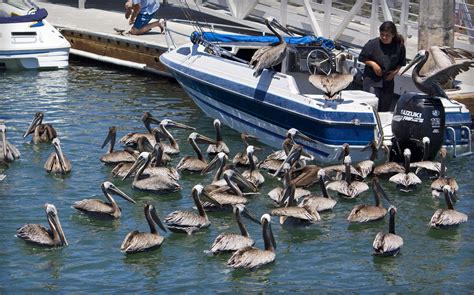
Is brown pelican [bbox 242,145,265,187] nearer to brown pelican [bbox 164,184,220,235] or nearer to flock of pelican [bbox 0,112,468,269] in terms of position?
flock of pelican [bbox 0,112,468,269]

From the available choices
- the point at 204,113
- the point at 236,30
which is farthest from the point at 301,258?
the point at 236,30

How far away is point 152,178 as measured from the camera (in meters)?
13.6

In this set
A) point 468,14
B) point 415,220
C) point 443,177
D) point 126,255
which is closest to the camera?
point 126,255

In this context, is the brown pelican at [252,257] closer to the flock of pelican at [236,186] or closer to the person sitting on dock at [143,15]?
the flock of pelican at [236,186]

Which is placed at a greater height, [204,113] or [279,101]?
[279,101]

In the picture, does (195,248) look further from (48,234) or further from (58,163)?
(58,163)

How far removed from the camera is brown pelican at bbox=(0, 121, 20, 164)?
1471 cm

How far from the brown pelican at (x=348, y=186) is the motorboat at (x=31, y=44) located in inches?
370

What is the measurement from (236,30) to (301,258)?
12.1 metres

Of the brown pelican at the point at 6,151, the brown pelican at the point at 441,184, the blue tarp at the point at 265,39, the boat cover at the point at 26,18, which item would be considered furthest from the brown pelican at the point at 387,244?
the boat cover at the point at 26,18

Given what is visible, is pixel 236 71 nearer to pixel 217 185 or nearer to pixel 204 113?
pixel 204 113

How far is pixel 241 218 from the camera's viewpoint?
1183 centimetres

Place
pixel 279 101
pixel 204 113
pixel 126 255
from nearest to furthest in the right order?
pixel 126 255 → pixel 279 101 → pixel 204 113

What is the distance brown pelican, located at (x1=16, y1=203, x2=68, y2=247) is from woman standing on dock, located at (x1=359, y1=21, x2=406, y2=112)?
5.72 meters
